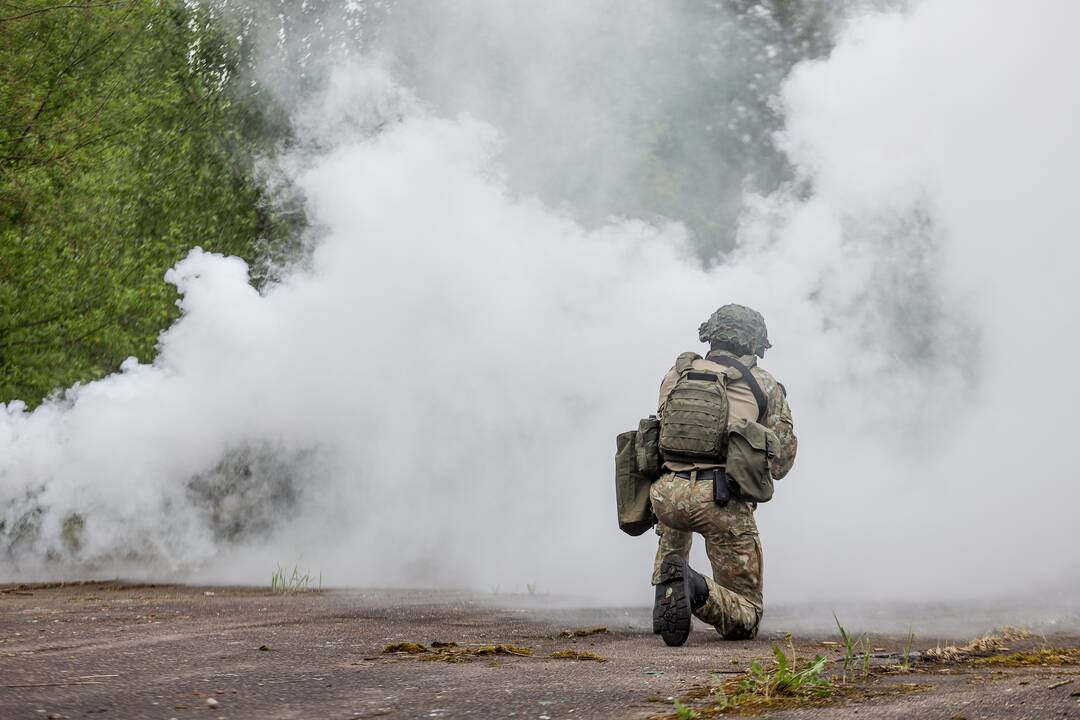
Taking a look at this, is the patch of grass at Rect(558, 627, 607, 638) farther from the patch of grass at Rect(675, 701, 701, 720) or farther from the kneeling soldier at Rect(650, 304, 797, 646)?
the patch of grass at Rect(675, 701, 701, 720)

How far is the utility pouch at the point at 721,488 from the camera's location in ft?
22.0

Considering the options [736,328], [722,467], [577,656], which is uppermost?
[736,328]

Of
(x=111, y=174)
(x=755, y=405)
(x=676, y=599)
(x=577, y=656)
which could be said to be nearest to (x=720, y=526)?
(x=755, y=405)

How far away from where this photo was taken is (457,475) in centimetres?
1208

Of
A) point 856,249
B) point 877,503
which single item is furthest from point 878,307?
point 877,503

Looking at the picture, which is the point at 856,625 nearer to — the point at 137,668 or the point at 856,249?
the point at 137,668

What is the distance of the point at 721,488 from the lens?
22.1 ft

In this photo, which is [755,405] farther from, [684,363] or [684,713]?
[684,713]

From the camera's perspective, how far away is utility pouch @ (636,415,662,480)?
6992 millimetres

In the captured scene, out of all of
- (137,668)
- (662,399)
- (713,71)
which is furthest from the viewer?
(713,71)

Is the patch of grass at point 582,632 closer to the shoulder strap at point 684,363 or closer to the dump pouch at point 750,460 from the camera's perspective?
the dump pouch at point 750,460

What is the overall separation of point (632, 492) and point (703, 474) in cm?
45

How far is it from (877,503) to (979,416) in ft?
7.20

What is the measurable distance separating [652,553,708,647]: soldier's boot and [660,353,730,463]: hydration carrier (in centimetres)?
64
